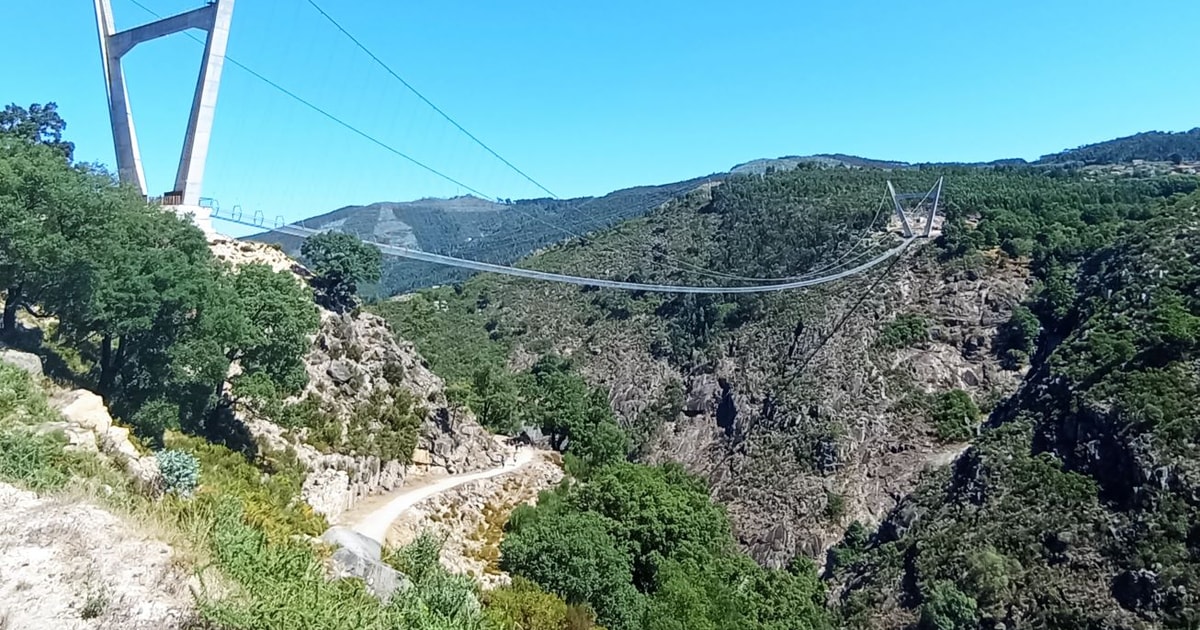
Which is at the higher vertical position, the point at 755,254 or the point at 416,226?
the point at 416,226

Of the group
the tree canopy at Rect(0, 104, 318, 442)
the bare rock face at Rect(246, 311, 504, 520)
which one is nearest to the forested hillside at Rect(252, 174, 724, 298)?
the bare rock face at Rect(246, 311, 504, 520)

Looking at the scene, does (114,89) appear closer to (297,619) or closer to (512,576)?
(512,576)

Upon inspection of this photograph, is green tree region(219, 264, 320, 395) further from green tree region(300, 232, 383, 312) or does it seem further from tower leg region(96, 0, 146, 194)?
green tree region(300, 232, 383, 312)

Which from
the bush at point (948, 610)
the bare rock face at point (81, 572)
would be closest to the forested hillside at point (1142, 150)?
the bush at point (948, 610)

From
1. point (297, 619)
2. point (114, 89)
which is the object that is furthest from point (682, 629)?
point (114, 89)

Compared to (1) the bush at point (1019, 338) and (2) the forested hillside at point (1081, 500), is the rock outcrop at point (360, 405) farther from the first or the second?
(1) the bush at point (1019, 338)

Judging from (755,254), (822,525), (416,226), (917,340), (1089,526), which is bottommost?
(822,525)

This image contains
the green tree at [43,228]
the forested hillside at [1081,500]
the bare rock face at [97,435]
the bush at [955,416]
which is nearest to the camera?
the bare rock face at [97,435]
